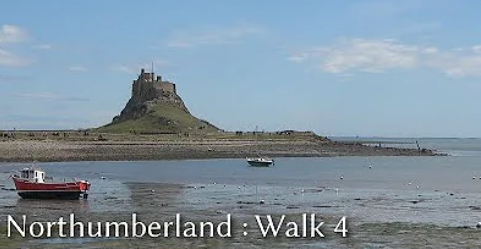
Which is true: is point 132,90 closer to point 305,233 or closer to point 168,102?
point 168,102

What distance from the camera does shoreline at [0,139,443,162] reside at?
9000cm

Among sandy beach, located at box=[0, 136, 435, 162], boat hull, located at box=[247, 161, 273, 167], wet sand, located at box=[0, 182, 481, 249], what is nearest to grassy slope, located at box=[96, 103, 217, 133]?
sandy beach, located at box=[0, 136, 435, 162]

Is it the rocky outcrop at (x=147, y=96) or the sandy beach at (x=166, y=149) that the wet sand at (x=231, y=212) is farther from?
the rocky outcrop at (x=147, y=96)

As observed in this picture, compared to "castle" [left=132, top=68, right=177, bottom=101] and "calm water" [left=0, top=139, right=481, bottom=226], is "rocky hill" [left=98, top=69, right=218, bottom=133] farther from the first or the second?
"calm water" [left=0, top=139, right=481, bottom=226]

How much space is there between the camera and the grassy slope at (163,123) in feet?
509

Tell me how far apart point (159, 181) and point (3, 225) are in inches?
1210

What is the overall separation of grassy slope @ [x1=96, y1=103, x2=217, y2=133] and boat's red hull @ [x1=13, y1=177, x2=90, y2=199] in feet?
359

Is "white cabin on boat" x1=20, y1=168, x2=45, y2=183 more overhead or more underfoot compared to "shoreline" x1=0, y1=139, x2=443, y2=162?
more underfoot

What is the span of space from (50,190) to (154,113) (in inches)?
5016

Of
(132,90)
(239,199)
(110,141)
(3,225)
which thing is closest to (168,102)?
(132,90)

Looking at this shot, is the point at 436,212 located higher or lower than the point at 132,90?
lower

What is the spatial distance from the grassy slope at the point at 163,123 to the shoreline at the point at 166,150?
95.9 ft

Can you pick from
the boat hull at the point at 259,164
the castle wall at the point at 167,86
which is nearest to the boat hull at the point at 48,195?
the boat hull at the point at 259,164

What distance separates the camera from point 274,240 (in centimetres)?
2430
